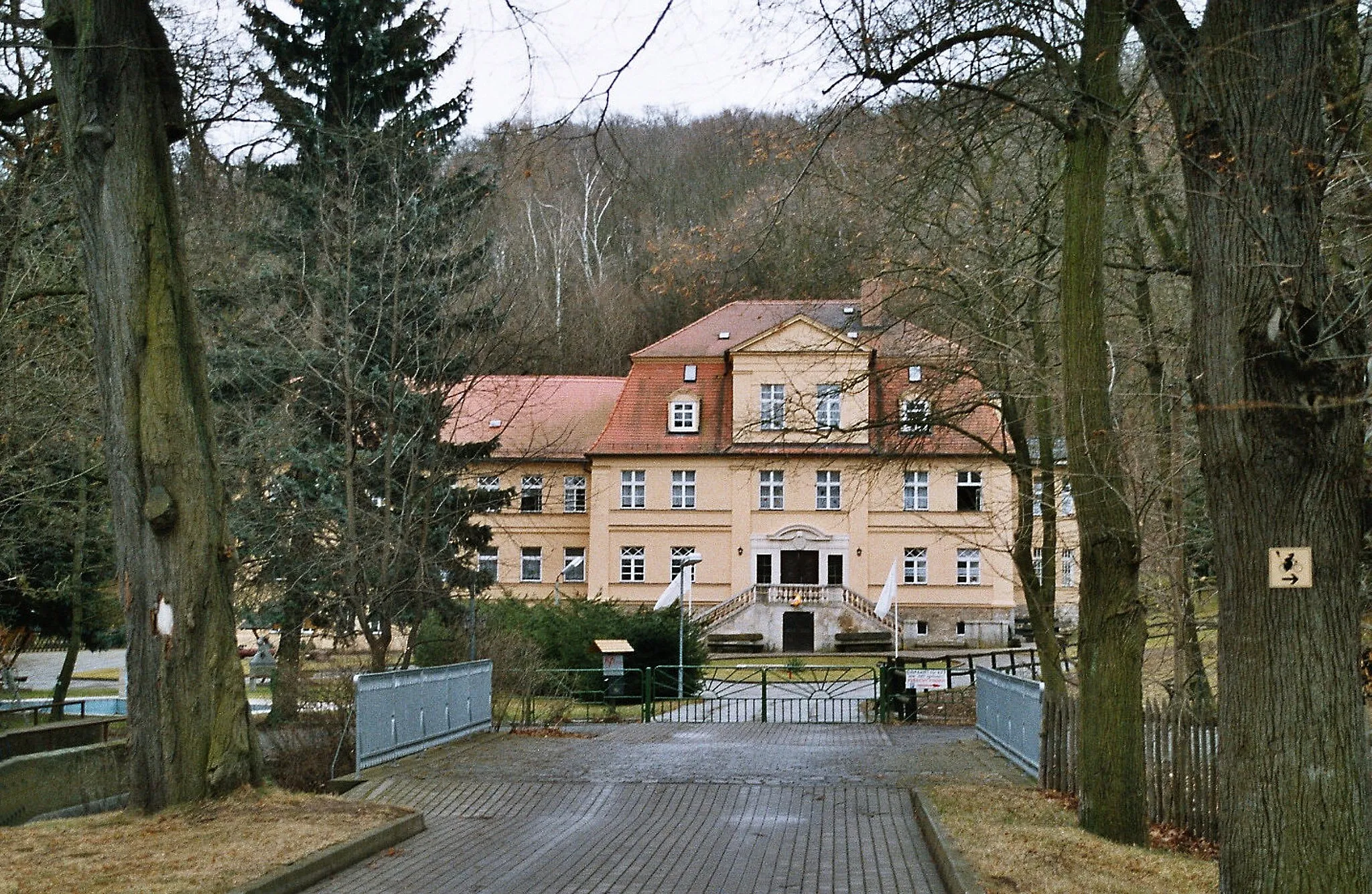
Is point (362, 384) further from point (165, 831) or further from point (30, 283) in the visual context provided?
point (165, 831)

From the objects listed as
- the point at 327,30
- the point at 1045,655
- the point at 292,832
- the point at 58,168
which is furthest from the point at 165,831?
the point at 327,30

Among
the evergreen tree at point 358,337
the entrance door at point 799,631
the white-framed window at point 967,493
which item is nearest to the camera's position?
the evergreen tree at point 358,337

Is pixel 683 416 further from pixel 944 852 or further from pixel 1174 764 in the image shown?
pixel 944 852

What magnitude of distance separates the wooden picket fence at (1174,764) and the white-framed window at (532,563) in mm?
48483

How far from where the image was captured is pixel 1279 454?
7.49 meters

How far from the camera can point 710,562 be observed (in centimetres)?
5947

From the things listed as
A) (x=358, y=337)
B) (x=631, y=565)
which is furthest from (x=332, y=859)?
(x=631, y=565)

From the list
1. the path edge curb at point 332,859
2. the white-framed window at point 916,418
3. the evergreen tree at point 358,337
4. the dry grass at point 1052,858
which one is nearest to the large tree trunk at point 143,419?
the path edge curb at point 332,859

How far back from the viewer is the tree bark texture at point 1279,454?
739 cm

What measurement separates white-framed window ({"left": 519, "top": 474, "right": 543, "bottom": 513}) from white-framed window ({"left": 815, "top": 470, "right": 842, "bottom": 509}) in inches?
444

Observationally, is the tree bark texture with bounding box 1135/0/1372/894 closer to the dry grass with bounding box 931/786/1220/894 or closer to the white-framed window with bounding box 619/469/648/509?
the dry grass with bounding box 931/786/1220/894

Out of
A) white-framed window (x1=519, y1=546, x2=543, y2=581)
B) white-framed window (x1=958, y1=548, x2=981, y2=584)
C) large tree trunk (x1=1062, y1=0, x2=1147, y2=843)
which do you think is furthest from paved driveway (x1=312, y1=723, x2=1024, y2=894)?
white-framed window (x1=519, y1=546, x2=543, y2=581)

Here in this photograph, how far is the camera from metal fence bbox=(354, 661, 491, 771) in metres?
16.6

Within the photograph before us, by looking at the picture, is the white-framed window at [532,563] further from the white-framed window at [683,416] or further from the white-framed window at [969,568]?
the white-framed window at [969,568]
